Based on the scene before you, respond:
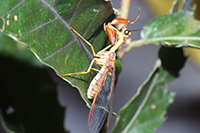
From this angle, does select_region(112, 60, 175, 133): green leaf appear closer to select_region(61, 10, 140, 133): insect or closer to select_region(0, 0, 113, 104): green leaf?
select_region(61, 10, 140, 133): insect

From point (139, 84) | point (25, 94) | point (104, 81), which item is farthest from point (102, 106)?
point (139, 84)

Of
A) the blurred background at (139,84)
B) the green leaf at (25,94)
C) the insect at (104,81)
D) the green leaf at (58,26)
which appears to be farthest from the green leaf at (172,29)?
the blurred background at (139,84)

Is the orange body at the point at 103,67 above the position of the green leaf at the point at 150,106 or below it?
above

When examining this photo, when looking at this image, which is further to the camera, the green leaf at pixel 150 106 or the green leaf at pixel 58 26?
the green leaf at pixel 150 106

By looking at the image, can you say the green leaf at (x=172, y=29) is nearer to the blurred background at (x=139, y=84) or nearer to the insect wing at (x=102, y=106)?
the insect wing at (x=102, y=106)

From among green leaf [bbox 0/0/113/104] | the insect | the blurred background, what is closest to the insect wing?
the insect
